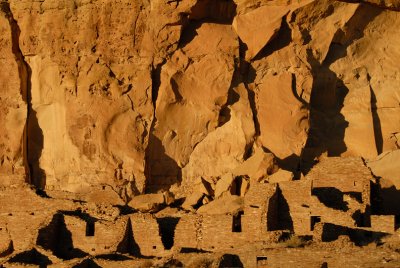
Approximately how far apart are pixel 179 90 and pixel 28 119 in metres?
3.96

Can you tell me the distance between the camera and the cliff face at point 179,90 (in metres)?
36.2

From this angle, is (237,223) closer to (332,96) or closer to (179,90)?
(179,90)

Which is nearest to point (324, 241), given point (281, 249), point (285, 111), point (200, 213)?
point (281, 249)

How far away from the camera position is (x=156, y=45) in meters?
36.4

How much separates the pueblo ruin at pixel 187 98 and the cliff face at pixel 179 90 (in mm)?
34

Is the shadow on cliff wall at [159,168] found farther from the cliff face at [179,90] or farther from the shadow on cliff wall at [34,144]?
the shadow on cliff wall at [34,144]

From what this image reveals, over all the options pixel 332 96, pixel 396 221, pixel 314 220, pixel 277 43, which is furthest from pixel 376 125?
pixel 314 220

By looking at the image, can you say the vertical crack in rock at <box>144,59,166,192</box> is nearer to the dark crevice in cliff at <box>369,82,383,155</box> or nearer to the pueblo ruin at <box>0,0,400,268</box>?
the pueblo ruin at <box>0,0,400,268</box>

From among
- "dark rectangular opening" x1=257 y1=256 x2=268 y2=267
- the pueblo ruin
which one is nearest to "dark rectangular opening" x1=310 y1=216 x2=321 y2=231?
the pueblo ruin

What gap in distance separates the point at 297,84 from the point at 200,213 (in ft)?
16.9

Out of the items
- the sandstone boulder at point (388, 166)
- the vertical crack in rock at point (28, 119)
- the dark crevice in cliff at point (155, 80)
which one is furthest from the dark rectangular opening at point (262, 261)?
the vertical crack in rock at point (28, 119)

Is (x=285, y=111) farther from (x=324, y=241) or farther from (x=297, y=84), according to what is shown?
(x=324, y=241)

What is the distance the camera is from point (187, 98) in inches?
1441

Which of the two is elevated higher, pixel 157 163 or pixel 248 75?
pixel 248 75
